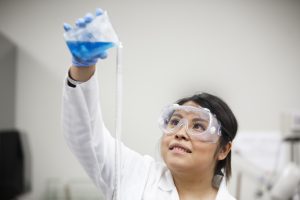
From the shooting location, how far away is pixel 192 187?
1314 mm

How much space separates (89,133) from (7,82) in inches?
73.7

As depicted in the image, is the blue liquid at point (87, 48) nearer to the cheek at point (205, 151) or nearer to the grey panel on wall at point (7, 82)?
the cheek at point (205, 151)

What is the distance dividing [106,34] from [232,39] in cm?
228

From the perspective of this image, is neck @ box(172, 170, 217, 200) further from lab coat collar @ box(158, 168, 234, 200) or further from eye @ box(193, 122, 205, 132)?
eye @ box(193, 122, 205, 132)

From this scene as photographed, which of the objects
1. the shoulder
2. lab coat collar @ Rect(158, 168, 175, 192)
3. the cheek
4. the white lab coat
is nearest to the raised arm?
the white lab coat

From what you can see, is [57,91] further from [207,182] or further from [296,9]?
[296,9]

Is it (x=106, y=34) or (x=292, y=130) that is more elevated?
(x=106, y=34)

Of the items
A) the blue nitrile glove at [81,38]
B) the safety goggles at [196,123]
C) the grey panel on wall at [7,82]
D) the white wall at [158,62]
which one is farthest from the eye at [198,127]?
the grey panel on wall at [7,82]

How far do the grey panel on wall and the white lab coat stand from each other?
1663 mm

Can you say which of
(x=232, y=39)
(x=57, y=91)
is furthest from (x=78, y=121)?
(x=232, y=39)

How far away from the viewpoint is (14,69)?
108 inches

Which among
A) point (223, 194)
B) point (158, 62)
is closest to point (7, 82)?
point (158, 62)

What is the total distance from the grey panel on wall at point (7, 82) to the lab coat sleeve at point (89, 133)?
168 cm

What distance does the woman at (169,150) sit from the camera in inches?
41.0
